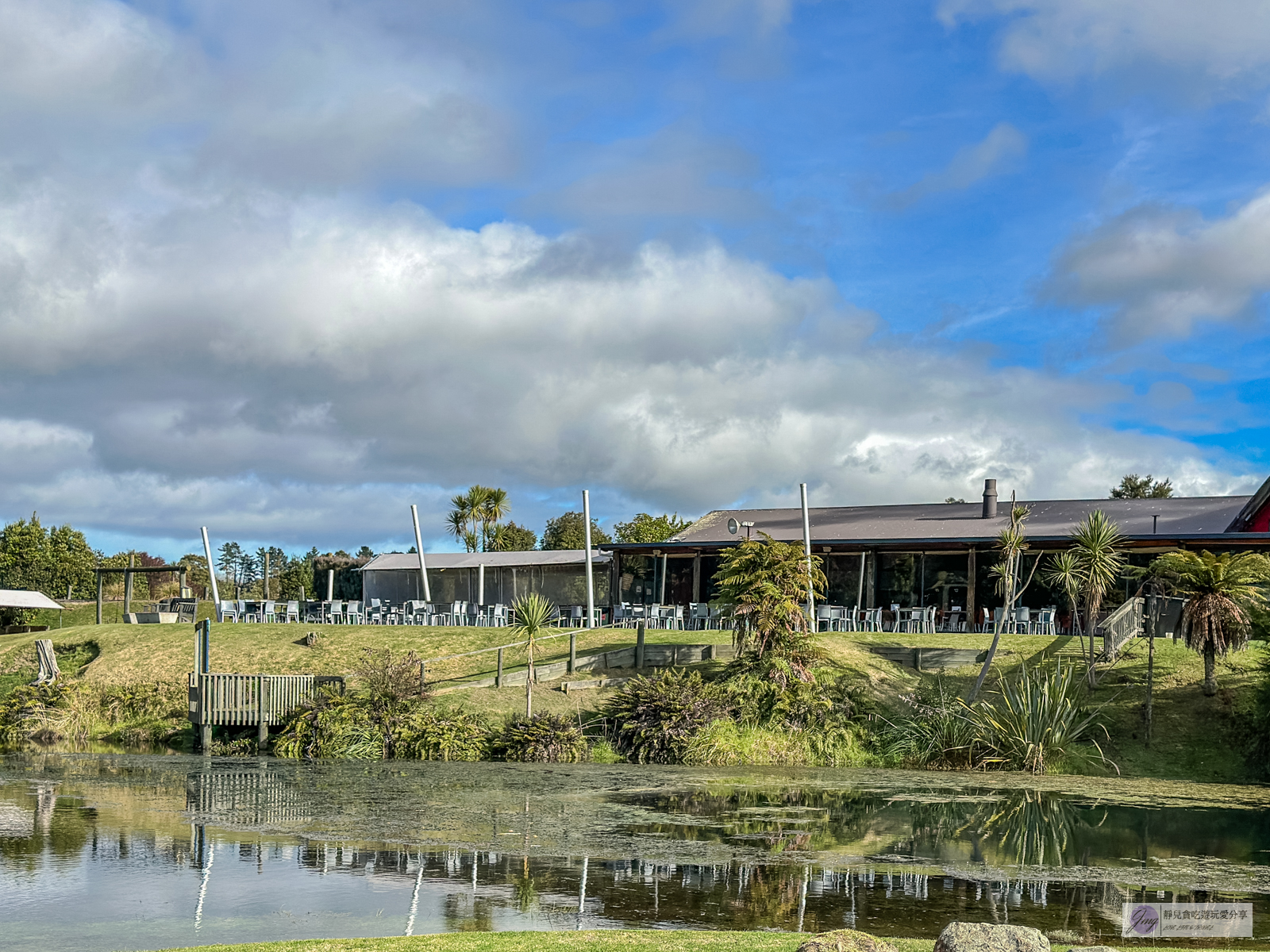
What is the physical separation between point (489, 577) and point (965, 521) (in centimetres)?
1769

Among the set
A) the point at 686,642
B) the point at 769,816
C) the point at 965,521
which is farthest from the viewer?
the point at 965,521

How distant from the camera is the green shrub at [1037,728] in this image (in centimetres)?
2247

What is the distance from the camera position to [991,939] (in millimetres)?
6645

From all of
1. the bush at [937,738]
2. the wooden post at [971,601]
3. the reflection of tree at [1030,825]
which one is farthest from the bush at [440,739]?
the wooden post at [971,601]

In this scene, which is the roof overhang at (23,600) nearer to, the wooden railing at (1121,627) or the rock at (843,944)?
the wooden railing at (1121,627)

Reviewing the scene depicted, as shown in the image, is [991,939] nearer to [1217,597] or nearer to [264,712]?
[1217,597]

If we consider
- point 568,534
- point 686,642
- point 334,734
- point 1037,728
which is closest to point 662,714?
point 686,642

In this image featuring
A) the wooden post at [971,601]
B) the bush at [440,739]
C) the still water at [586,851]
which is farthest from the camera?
the wooden post at [971,601]

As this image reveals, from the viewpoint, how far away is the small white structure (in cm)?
4303

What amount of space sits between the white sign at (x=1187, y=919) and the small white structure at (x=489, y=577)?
30.0 m

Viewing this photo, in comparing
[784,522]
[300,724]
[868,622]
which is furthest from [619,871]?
[784,522]

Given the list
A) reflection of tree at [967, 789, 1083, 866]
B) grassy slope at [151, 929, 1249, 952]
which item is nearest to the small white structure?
reflection of tree at [967, 789, 1083, 866]

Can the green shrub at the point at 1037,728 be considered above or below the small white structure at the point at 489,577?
below

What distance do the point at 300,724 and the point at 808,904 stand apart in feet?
49.6
